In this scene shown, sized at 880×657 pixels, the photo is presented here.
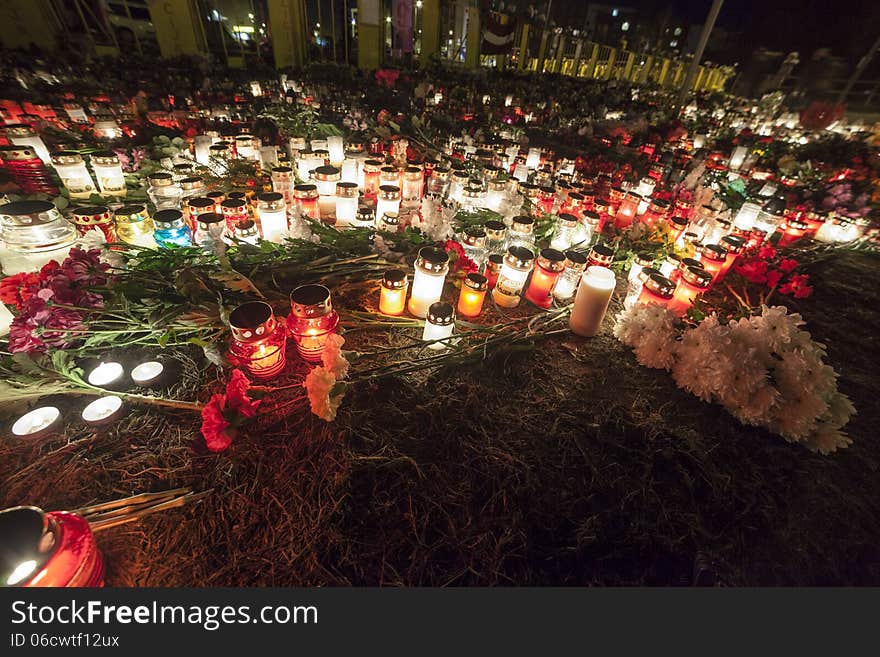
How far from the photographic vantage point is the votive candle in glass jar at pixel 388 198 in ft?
8.64

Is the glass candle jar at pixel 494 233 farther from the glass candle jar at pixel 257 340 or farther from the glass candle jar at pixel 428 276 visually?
the glass candle jar at pixel 257 340

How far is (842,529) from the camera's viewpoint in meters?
1.42

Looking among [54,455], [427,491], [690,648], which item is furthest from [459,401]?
[54,455]

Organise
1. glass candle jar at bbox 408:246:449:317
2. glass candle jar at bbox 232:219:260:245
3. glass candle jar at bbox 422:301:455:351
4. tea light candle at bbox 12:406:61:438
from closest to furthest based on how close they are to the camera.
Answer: tea light candle at bbox 12:406:61:438 → glass candle jar at bbox 422:301:455:351 → glass candle jar at bbox 408:246:449:317 → glass candle jar at bbox 232:219:260:245

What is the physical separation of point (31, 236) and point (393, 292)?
→ 154 cm

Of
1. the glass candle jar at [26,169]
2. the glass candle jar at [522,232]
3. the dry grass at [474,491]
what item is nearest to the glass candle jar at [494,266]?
the glass candle jar at [522,232]

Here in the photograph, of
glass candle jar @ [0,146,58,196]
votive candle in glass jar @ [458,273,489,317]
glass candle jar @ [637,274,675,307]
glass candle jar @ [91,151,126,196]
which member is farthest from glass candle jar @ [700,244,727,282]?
glass candle jar @ [0,146,58,196]

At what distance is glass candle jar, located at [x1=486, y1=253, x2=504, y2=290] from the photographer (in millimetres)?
2307

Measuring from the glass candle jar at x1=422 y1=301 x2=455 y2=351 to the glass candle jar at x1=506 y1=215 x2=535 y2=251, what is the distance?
101 centimetres

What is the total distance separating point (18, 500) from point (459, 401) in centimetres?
152

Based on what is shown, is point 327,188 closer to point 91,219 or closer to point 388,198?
point 388,198

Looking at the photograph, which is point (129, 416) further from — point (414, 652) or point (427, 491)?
point (414, 652)

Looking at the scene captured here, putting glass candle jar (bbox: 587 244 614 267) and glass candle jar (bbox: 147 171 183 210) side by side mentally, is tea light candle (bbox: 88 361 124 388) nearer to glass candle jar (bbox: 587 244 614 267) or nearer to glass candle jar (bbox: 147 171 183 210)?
glass candle jar (bbox: 147 171 183 210)

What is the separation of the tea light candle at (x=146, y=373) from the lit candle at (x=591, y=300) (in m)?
2.06
